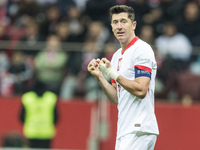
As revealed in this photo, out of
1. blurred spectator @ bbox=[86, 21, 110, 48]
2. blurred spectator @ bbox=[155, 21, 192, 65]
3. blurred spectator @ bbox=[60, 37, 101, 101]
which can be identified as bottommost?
blurred spectator @ bbox=[60, 37, 101, 101]

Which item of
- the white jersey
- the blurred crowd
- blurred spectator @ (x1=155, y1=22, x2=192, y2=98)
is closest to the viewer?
the white jersey

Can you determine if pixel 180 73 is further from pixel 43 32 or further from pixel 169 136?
pixel 43 32

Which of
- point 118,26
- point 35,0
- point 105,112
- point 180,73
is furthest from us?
point 35,0

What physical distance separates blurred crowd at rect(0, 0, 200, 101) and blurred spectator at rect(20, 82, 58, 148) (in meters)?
0.22

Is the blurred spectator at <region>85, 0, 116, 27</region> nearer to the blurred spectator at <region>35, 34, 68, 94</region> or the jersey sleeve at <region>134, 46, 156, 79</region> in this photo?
the blurred spectator at <region>35, 34, 68, 94</region>

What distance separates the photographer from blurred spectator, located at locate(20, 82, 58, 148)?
12359mm

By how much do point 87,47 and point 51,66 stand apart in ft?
3.25

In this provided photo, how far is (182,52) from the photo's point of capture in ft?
40.0

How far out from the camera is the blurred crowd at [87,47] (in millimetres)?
12090

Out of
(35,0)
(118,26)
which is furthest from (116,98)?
(35,0)

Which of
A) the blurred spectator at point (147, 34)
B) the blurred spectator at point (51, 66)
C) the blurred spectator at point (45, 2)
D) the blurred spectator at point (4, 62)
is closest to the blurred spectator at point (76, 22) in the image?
the blurred spectator at point (45, 2)

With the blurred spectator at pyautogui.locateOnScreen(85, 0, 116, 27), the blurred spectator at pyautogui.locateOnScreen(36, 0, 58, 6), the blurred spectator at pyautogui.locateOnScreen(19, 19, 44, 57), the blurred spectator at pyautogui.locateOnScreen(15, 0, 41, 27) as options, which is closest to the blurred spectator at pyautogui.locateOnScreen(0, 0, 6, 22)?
the blurred spectator at pyautogui.locateOnScreen(15, 0, 41, 27)

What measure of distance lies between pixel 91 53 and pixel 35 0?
4683mm

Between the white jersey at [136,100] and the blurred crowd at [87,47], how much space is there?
19.5 ft
